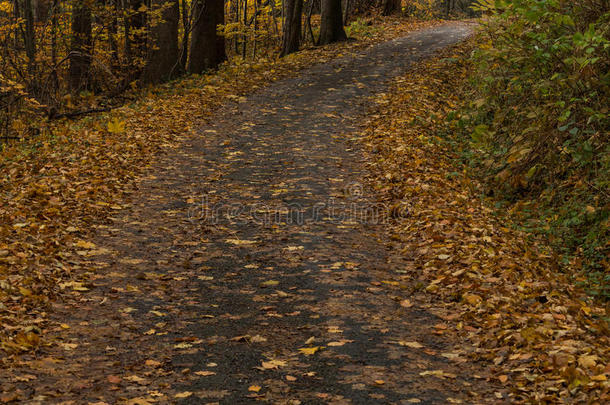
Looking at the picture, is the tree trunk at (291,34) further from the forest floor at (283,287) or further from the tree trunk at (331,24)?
the forest floor at (283,287)

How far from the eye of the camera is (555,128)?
8789 millimetres

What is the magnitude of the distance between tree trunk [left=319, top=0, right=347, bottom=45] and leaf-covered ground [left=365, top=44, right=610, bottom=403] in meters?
10.4

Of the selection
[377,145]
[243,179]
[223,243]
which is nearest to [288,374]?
[223,243]

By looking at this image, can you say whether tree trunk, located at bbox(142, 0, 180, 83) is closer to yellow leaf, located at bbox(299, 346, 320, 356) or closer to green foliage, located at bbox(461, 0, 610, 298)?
green foliage, located at bbox(461, 0, 610, 298)

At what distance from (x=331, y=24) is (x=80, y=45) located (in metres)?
9.05

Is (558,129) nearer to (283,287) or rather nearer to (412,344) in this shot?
(412,344)

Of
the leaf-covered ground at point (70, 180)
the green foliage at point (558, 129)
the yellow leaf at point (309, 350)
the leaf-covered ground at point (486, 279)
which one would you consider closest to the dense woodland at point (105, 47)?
the leaf-covered ground at point (70, 180)

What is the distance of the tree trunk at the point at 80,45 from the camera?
61.4ft

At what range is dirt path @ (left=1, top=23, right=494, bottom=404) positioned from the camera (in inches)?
183

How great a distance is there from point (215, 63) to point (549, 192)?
1327 centimetres

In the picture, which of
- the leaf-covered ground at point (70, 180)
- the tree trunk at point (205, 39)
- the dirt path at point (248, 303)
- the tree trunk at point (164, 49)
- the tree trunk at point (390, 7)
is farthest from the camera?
the tree trunk at point (390, 7)

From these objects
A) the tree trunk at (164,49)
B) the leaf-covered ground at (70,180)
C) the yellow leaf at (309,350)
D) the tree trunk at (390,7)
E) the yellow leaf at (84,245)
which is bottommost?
the yellow leaf at (309,350)

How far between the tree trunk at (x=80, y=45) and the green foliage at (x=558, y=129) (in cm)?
1368

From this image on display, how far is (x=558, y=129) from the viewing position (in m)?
8.29
